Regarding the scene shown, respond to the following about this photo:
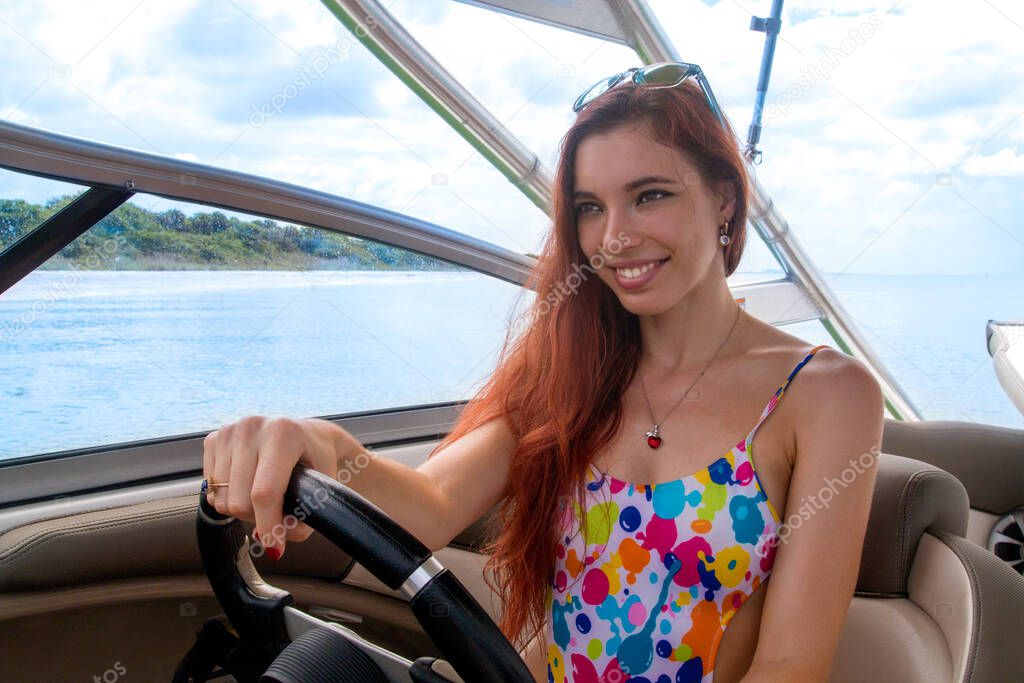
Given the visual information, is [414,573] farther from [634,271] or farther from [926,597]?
[926,597]

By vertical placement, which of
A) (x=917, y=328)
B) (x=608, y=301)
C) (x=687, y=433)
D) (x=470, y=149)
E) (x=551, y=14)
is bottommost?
(x=917, y=328)

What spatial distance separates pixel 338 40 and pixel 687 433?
2165 mm

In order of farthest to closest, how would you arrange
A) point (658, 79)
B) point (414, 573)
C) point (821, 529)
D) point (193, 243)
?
1. point (193, 243)
2. point (658, 79)
3. point (821, 529)
4. point (414, 573)

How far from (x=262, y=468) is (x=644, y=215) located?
813 mm

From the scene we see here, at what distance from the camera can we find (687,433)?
1321 millimetres

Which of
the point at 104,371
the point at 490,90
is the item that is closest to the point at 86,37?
the point at 104,371

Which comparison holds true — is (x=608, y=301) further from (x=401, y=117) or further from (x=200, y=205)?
(x=401, y=117)

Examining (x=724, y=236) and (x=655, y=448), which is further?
(x=724, y=236)

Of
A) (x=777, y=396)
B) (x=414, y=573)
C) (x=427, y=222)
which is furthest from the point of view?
(x=427, y=222)

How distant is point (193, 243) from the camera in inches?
86.7

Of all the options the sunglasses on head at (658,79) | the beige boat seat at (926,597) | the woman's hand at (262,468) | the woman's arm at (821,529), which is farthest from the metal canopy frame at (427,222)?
the woman's hand at (262,468)

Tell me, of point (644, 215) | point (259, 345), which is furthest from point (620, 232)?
point (259, 345)

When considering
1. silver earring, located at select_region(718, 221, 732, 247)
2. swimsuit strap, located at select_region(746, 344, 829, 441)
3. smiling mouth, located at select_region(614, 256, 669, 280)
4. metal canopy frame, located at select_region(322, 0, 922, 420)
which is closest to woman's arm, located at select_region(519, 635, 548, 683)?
swimsuit strap, located at select_region(746, 344, 829, 441)

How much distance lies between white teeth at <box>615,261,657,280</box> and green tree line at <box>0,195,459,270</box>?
1.35 m
